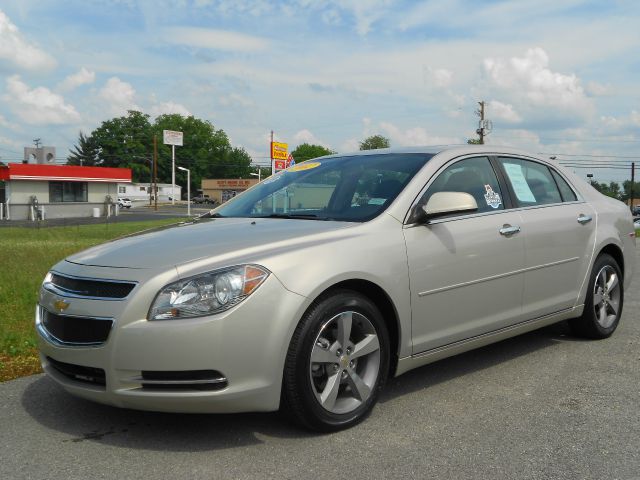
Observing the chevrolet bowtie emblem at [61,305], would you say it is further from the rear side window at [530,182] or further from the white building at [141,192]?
the white building at [141,192]

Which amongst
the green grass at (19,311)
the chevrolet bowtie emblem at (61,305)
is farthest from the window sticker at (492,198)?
the green grass at (19,311)

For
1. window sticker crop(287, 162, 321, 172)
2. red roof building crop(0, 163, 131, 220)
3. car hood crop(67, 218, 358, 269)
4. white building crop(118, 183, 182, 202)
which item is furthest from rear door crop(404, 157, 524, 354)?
white building crop(118, 183, 182, 202)

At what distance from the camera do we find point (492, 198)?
14.9ft

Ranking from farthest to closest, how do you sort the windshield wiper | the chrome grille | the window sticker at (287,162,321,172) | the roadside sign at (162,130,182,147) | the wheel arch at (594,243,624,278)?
the roadside sign at (162,130,182,147) → the wheel arch at (594,243,624,278) → the window sticker at (287,162,321,172) → the windshield wiper → the chrome grille

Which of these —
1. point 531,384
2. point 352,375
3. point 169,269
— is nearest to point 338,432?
point 352,375

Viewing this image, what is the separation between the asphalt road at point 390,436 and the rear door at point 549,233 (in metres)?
0.62

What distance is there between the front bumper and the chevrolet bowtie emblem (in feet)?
0.16

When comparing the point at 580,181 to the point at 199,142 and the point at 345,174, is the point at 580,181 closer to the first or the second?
the point at 345,174

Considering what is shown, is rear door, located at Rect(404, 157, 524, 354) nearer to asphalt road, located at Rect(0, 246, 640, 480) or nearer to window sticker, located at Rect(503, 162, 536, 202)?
window sticker, located at Rect(503, 162, 536, 202)

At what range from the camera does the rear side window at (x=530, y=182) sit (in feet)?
15.7

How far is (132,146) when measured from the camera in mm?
116438

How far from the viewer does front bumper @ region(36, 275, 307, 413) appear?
3020 mm

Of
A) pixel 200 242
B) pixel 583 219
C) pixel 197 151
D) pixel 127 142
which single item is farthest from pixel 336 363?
pixel 197 151

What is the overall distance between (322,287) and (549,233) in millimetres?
2224
